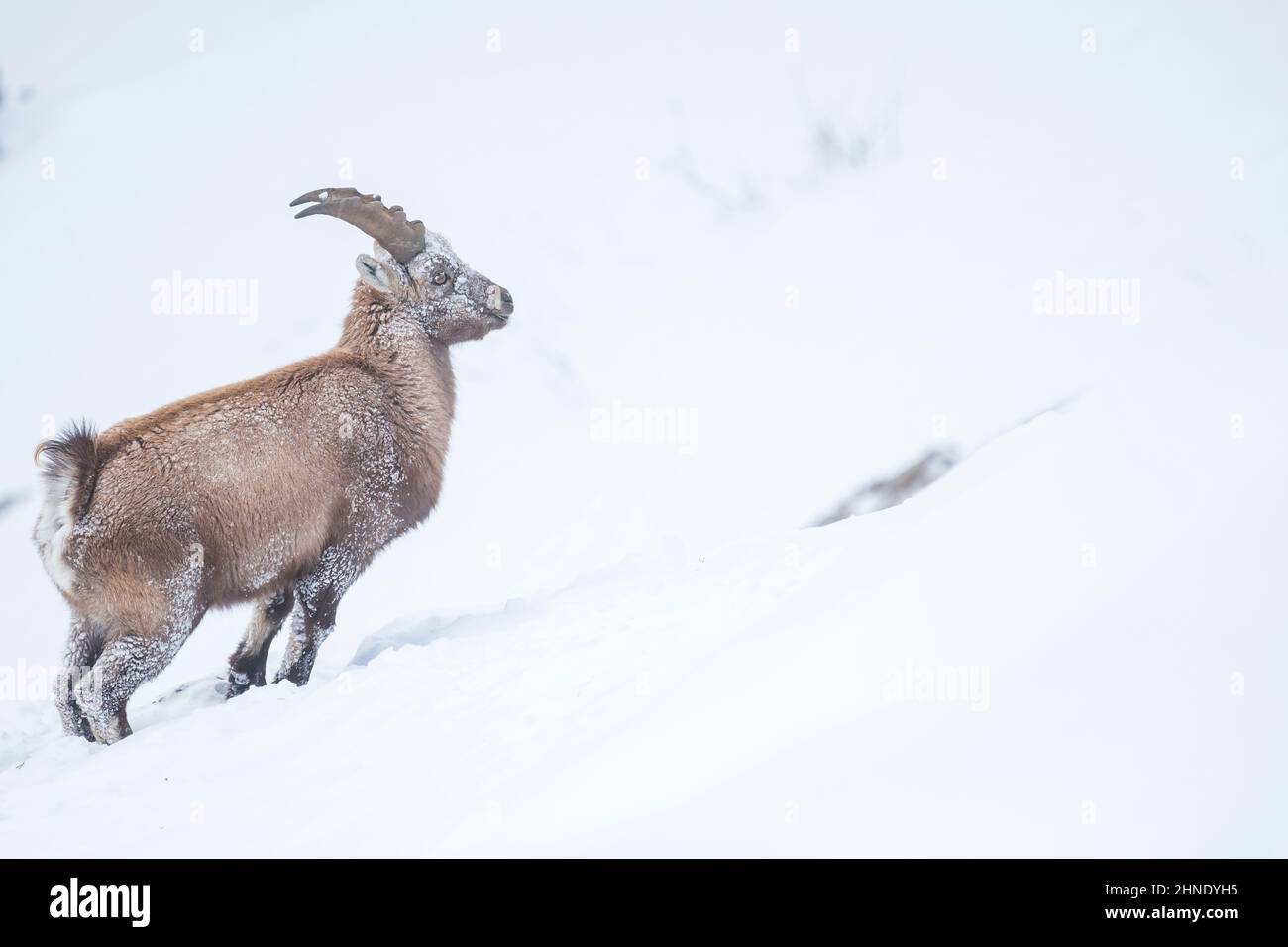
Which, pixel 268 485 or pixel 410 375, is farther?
pixel 410 375

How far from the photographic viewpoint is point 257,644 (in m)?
8.09

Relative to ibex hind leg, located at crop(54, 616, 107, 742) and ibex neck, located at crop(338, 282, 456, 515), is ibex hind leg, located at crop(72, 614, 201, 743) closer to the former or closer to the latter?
ibex hind leg, located at crop(54, 616, 107, 742)

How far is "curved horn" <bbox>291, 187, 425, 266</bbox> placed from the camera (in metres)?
8.41

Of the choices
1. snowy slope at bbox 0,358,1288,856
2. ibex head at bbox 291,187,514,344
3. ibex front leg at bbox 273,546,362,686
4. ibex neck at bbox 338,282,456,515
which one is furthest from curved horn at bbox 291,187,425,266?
snowy slope at bbox 0,358,1288,856

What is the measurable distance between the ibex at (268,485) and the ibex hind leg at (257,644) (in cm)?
1

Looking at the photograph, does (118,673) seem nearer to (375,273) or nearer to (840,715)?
(375,273)

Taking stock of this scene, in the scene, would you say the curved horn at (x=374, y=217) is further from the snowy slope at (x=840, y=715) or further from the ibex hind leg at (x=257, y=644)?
the snowy slope at (x=840, y=715)

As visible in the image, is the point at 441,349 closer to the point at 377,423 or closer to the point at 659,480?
the point at 377,423

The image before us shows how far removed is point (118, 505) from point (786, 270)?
1613 cm

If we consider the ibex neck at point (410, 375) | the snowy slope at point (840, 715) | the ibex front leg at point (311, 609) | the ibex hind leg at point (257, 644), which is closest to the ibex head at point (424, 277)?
the ibex neck at point (410, 375)

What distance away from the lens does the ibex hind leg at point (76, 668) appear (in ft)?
23.6

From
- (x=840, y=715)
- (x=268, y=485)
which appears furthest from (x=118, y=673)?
(x=840, y=715)

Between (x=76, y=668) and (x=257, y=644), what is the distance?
117cm
